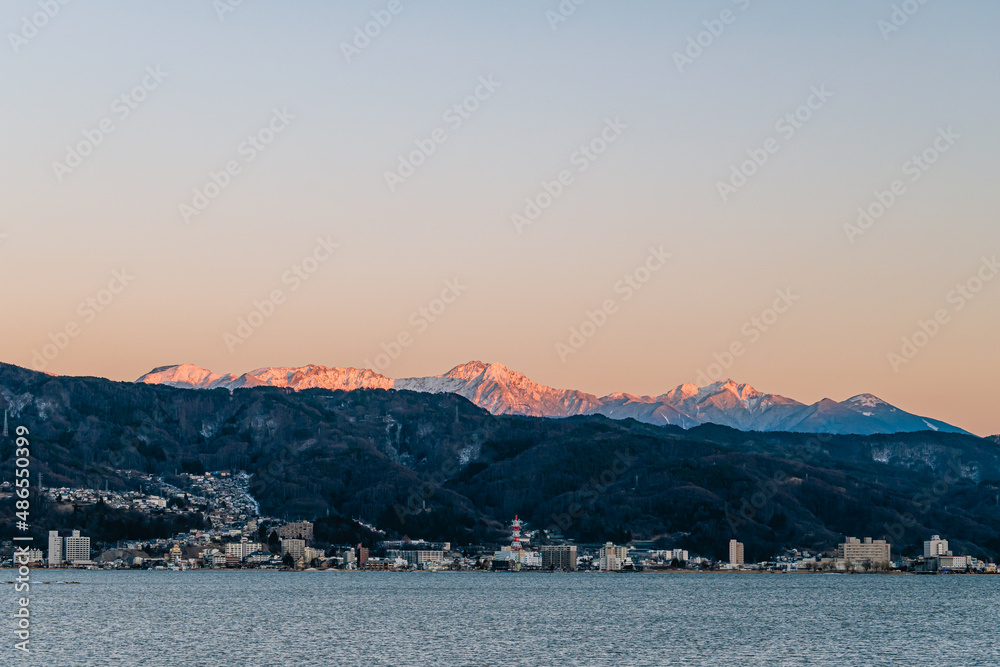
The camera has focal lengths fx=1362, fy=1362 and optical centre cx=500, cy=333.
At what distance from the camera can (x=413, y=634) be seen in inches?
5586

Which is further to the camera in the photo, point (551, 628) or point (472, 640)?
point (551, 628)

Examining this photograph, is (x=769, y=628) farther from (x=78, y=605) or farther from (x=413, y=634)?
(x=78, y=605)

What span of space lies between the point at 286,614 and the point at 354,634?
32.9 metres

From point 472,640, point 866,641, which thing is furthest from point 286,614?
point 866,641

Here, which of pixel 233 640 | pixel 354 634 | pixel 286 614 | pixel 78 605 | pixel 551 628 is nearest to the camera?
pixel 233 640

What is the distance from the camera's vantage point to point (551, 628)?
15038 cm

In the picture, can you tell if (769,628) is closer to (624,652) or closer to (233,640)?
(624,652)

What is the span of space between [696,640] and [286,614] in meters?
58.0

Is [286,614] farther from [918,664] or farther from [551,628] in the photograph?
[918,664]

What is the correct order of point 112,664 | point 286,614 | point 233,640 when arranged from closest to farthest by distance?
point 112,664, point 233,640, point 286,614

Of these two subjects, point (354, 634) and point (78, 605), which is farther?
point (78, 605)

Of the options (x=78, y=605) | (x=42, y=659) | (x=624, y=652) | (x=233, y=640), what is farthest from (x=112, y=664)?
(x=78, y=605)

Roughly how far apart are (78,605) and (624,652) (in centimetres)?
9790

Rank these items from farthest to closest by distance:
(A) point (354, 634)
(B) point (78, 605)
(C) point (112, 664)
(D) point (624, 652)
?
(B) point (78, 605) → (A) point (354, 634) → (D) point (624, 652) → (C) point (112, 664)
